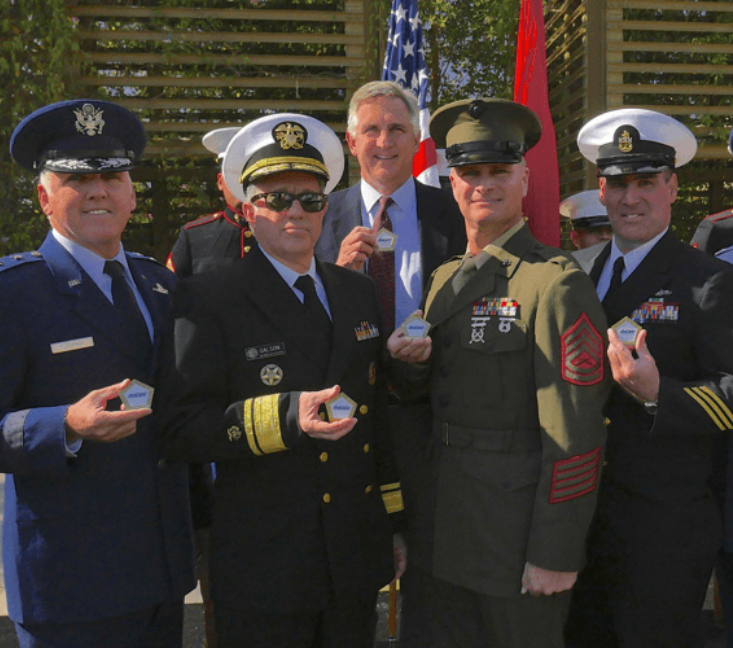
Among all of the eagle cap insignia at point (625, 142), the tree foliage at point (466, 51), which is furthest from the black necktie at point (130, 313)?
the tree foliage at point (466, 51)

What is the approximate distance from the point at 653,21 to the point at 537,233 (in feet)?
12.7

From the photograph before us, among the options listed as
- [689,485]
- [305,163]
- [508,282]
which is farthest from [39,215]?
[689,485]

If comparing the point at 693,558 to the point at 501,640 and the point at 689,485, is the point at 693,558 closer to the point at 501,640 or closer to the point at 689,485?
the point at 689,485

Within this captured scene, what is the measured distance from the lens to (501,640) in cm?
238

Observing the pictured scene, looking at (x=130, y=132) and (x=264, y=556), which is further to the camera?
(x=130, y=132)

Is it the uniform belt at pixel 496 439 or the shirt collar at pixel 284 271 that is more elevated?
the shirt collar at pixel 284 271

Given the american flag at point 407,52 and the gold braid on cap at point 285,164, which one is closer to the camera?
the gold braid on cap at point 285,164

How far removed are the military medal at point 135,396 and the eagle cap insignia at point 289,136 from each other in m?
0.97

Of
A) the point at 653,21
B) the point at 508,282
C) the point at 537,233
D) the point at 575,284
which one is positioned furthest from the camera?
the point at 653,21

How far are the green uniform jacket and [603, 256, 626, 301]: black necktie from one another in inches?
17.3

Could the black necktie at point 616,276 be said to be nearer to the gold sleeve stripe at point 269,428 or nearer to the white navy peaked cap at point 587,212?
the gold sleeve stripe at point 269,428

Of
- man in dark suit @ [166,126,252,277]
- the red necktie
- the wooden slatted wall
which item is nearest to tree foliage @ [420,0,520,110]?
the wooden slatted wall

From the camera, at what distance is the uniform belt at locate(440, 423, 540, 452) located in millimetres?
2340

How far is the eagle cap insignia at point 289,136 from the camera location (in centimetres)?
240
